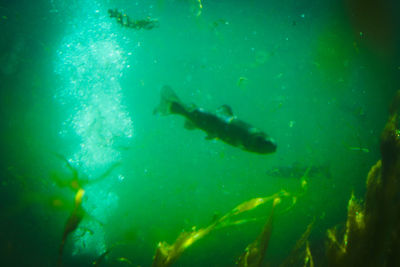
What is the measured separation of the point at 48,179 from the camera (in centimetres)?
1366

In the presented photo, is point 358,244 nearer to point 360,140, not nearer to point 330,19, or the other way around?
point 330,19

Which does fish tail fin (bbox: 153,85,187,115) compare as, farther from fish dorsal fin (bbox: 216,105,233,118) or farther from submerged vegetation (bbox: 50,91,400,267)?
submerged vegetation (bbox: 50,91,400,267)

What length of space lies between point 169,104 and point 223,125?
3.43 ft

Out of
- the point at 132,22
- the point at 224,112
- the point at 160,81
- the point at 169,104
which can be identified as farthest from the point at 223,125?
the point at 160,81

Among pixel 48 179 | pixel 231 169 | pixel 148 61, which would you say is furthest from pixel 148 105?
pixel 231 169

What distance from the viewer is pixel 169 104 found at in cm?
361

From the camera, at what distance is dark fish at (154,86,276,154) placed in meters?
2.84

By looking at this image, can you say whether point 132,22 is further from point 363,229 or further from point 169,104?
point 363,229

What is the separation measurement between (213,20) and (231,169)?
22.9m

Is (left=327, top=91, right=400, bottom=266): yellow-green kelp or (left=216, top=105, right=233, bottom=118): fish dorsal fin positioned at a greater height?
(left=216, top=105, right=233, bottom=118): fish dorsal fin

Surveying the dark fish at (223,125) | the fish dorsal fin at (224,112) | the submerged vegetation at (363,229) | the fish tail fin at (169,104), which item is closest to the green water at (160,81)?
the submerged vegetation at (363,229)

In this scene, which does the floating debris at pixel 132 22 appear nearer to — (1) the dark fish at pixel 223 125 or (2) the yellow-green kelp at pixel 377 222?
(1) the dark fish at pixel 223 125


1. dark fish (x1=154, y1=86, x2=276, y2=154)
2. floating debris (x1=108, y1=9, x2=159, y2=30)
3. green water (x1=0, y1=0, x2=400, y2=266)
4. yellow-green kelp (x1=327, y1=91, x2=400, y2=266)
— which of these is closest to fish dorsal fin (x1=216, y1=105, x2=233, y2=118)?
dark fish (x1=154, y1=86, x2=276, y2=154)

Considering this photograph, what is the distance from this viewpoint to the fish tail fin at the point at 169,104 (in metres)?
3.52
